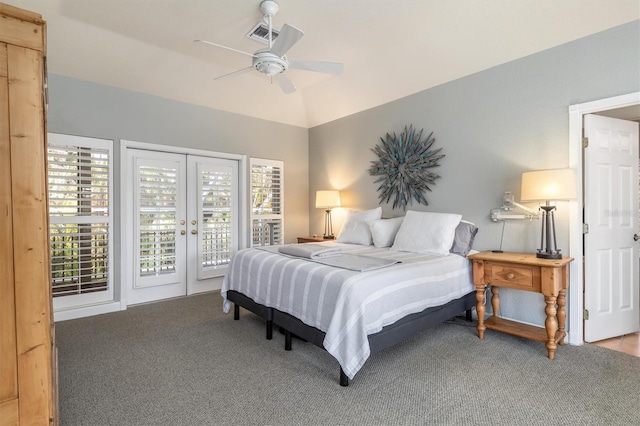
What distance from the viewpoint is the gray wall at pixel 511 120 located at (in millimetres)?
2744

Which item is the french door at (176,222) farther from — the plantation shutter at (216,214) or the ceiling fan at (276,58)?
the ceiling fan at (276,58)

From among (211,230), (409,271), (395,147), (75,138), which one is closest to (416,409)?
(409,271)

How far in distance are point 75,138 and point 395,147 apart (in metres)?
3.80

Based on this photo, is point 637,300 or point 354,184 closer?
point 637,300

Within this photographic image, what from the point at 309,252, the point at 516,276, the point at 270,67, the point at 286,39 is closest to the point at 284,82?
the point at 270,67

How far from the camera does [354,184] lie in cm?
500

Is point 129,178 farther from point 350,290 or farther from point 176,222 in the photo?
point 350,290

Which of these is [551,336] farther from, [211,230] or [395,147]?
[211,230]

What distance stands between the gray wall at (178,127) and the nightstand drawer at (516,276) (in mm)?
3420

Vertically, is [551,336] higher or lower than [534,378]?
higher

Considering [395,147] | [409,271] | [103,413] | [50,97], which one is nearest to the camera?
[103,413]

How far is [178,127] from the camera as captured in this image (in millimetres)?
4418

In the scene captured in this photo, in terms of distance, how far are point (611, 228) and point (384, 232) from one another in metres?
2.08

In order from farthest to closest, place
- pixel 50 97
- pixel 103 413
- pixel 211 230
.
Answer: pixel 211 230 < pixel 50 97 < pixel 103 413
